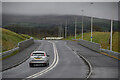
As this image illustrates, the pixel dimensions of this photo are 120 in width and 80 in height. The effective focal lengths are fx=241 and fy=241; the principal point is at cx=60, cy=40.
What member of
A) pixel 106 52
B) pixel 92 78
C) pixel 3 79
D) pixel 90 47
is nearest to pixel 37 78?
pixel 3 79

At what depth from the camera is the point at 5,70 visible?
20859 millimetres

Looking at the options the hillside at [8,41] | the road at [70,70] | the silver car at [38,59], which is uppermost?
the hillside at [8,41]

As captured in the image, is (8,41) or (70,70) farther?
(8,41)

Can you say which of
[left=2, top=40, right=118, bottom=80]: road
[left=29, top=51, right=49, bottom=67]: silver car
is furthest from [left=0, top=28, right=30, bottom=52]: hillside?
[left=29, top=51, right=49, bottom=67]: silver car

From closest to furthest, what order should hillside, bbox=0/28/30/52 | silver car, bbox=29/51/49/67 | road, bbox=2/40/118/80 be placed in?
road, bbox=2/40/118/80, silver car, bbox=29/51/49/67, hillside, bbox=0/28/30/52

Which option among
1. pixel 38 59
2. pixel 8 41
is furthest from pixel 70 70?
pixel 8 41

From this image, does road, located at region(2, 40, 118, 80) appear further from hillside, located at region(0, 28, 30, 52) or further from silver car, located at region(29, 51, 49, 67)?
hillside, located at region(0, 28, 30, 52)

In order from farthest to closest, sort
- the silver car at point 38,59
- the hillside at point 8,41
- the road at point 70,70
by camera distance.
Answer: the hillside at point 8,41 < the silver car at point 38,59 < the road at point 70,70

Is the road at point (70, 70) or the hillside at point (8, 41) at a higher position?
the hillside at point (8, 41)

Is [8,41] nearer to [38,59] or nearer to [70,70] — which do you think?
[38,59]

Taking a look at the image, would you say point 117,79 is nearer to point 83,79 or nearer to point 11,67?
point 83,79

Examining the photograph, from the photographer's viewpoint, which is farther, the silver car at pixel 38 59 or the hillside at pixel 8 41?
the hillside at pixel 8 41

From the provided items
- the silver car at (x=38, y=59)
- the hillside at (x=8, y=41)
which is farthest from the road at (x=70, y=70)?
the hillside at (x=8, y=41)

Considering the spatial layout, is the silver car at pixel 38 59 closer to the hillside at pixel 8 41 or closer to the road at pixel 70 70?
the road at pixel 70 70
